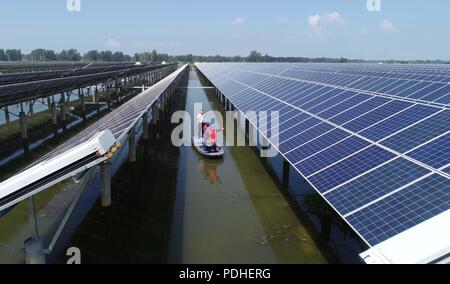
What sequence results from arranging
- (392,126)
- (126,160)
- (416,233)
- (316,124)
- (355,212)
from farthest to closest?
(126,160), (316,124), (392,126), (355,212), (416,233)

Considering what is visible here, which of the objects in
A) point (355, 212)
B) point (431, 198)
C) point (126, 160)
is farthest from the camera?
point (126, 160)

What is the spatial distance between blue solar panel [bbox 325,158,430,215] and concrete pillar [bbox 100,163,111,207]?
8866mm

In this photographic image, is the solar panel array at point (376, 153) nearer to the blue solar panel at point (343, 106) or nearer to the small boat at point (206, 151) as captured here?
the blue solar panel at point (343, 106)

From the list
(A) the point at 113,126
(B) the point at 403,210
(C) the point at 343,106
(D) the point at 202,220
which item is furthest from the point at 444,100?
(A) the point at 113,126

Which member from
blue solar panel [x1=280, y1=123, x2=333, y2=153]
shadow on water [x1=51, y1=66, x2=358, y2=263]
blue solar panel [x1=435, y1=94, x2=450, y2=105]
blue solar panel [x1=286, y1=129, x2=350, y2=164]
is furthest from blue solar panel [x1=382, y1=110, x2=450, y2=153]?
shadow on water [x1=51, y1=66, x2=358, y2=263]

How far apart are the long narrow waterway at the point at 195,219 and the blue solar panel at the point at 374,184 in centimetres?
384

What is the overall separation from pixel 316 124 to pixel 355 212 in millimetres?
6925

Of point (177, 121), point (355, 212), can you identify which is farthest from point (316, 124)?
point (177, 121)

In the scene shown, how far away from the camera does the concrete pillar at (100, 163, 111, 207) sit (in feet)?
47.7

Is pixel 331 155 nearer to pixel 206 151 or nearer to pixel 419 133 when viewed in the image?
pixel 419 133

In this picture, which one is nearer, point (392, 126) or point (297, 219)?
point (392, 126)

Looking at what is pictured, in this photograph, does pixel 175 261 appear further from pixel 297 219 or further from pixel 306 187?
pixel 306 187

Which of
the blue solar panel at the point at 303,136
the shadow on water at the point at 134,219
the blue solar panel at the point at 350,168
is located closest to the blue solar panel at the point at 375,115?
the blue solar panel at the point at 303,136

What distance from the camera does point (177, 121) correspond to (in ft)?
123
